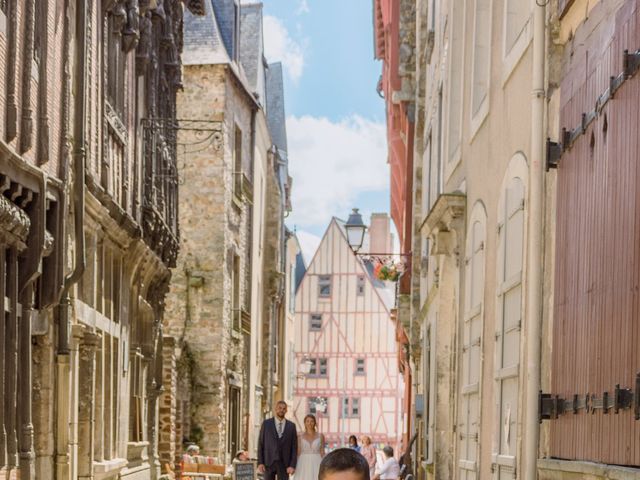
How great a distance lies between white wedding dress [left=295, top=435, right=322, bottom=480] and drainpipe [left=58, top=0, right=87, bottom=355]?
3213mm

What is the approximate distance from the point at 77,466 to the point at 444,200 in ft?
16.9

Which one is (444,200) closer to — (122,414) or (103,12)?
(103,12)

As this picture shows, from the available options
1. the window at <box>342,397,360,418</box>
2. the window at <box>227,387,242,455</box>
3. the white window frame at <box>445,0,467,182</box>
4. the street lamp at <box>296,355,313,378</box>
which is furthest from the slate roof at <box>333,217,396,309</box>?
the white window frame at <box>445,0,467,182</box>

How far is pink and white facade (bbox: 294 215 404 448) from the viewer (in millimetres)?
60281

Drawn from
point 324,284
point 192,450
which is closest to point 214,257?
point 192,450

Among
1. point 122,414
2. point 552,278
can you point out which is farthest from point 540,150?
point 122,414

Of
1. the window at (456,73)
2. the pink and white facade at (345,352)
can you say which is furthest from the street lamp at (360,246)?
the pink and white facade at (345,352)

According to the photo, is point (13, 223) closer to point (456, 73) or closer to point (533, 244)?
point (533, 244)

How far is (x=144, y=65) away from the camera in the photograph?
18.6 meters

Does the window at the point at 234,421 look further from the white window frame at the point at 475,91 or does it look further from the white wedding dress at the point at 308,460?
the white window frame at the point at 475,91

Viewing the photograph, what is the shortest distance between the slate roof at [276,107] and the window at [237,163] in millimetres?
12837

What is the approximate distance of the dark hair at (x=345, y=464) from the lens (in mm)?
3631

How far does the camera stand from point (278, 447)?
1508cm

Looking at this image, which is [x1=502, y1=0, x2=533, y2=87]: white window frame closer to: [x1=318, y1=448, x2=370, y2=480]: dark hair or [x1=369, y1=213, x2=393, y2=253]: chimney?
[x1=318, y1=448, x2=370, y2=480]: dark hair
